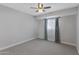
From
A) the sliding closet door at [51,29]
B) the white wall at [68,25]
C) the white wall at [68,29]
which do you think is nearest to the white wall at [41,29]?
the sliding closet door at [51,29]

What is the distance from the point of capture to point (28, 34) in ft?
19.8

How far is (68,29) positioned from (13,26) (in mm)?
3121

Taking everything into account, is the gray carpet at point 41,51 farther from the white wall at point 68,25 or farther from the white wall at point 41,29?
the white wall at point 41,29

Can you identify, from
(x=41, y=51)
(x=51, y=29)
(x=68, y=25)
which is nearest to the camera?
(x=41, y=51)

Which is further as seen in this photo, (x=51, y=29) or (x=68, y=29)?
(x=51, y=29)

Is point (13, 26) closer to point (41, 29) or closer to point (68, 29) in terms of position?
point (41, 29)

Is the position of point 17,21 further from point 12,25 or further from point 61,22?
point 61,22

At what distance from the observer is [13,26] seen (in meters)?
4.42

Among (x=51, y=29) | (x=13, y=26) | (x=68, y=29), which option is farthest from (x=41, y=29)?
(x=13, y=26)

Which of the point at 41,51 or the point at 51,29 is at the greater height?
the point at 51,29

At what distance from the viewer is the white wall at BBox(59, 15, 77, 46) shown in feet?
14.7

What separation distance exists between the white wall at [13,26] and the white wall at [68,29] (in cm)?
233

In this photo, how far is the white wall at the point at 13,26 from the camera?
3766 mm

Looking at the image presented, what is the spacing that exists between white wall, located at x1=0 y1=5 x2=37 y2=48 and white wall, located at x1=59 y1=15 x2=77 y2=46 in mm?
2333
